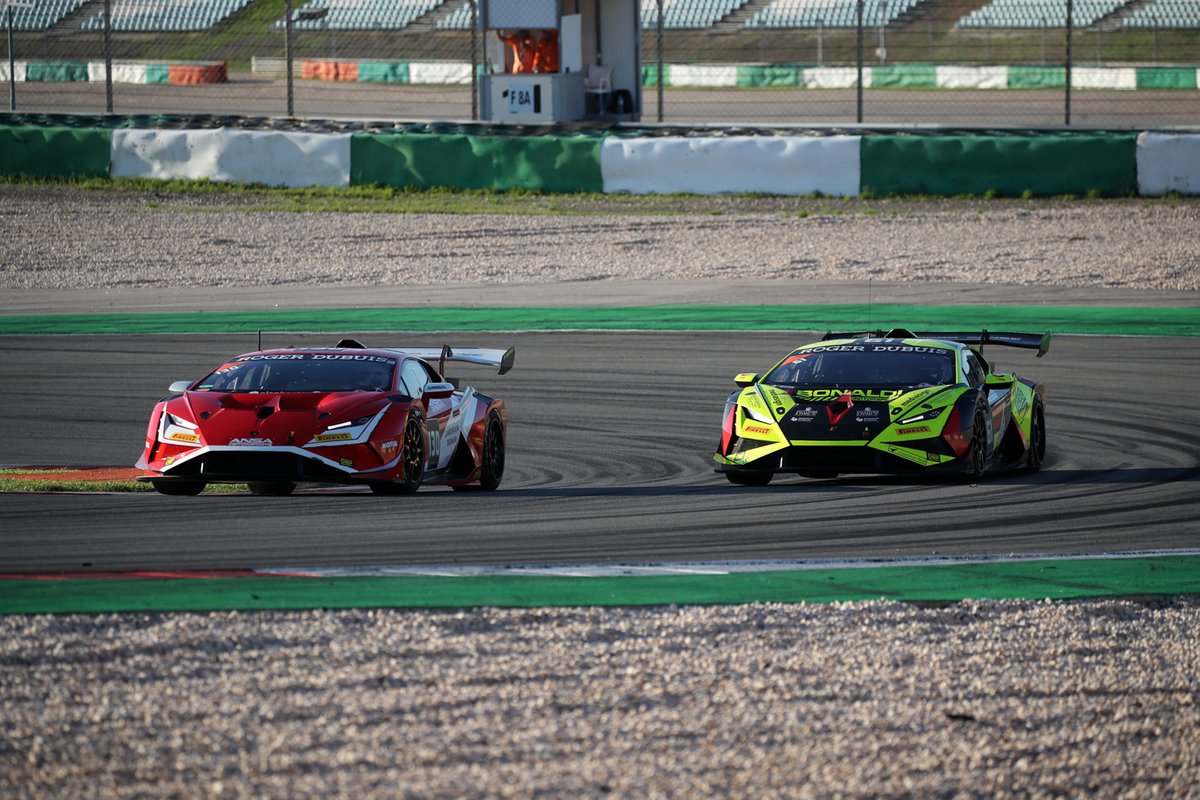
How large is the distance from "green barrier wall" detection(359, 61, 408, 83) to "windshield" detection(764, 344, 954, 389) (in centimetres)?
A: 3400

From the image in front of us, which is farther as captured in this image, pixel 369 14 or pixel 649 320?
pixel 369 14

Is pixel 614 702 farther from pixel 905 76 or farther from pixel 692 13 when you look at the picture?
pixel 905 76

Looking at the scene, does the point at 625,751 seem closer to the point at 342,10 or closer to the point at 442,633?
the point at 442,633

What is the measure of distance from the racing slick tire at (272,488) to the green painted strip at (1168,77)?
31.9 metres

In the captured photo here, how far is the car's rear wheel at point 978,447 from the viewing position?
13.2 m

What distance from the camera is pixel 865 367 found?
1377 centimetres

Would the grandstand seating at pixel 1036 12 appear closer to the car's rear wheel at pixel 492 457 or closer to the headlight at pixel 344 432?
the car's rear wheel at pixel 492 457

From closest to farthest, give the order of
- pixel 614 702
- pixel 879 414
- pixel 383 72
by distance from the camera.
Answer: pixel 614 702
pixel 879 414
pixel 383 72

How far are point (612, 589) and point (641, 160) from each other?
19136mm

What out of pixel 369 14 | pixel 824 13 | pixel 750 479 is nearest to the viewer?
pixel 750 479

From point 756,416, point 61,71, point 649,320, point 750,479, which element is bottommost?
point 750,479

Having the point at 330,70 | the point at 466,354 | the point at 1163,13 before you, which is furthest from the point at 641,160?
the point at 330,70

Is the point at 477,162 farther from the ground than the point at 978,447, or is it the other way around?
the point at 477,162

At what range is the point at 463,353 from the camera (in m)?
13.6
